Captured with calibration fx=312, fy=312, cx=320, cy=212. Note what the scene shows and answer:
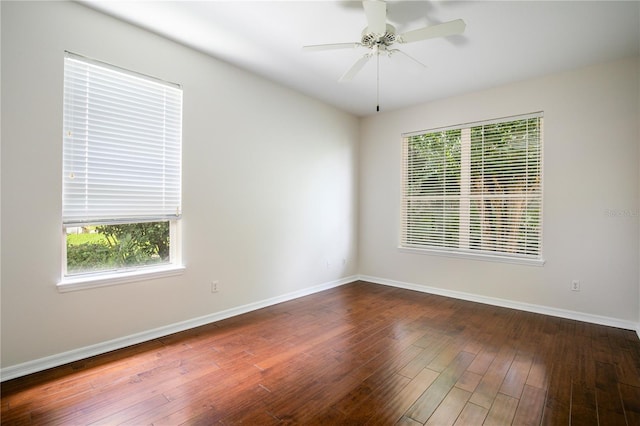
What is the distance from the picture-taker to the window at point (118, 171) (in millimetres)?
2523

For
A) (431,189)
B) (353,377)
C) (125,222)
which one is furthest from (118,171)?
(431,189)

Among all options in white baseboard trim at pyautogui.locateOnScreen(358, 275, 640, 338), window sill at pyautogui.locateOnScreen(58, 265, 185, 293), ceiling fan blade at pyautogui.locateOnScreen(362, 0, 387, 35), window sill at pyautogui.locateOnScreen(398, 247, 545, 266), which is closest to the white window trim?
window sill at pyautogui.locateOnScreen(398, 247, 545, 266)

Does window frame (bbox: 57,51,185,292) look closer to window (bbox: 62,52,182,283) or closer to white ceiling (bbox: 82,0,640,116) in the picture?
window (bbox: 62,52,182,283)

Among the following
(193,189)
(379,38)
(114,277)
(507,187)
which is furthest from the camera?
(507,187)

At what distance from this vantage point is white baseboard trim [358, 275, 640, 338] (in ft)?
10.9

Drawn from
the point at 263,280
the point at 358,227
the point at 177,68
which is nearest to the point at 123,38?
the point at 177,68

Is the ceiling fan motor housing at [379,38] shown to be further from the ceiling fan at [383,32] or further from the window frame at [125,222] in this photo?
the window frame at [125,222]

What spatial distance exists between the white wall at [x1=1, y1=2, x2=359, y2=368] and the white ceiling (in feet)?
0.99

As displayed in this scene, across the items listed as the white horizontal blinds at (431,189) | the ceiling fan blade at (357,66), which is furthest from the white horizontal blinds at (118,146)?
the white horizontal blinds at (431,189)

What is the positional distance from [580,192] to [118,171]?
4781 mm

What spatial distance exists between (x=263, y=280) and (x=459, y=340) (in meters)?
2.29

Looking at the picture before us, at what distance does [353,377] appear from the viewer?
2.30 meters

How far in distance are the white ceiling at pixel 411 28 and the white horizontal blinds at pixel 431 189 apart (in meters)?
0.95

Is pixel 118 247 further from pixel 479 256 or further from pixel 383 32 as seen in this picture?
pixel 479 256
